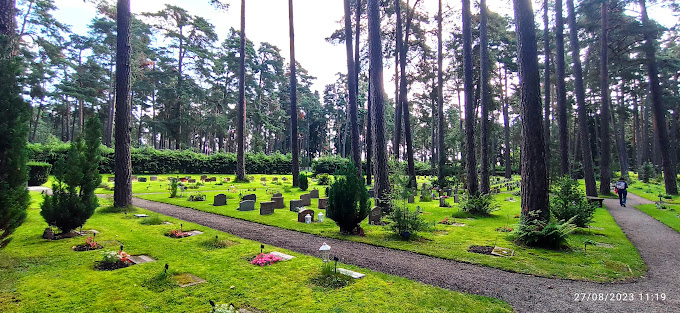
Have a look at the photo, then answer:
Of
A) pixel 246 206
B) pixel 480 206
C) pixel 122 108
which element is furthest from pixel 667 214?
Result: pixel 122 108

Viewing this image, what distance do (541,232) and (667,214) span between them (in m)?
9.46

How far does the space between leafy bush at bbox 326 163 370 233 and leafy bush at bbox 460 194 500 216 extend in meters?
6.05

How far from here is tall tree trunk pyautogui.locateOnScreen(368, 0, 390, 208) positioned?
11297mm

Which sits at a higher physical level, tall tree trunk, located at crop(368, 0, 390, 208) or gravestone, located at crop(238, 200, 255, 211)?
tall tree trunk, located at crop(368, 0, 390, 208)

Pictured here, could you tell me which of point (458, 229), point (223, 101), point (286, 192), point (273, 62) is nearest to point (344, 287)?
point (458, 229)

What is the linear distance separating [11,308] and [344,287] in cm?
430

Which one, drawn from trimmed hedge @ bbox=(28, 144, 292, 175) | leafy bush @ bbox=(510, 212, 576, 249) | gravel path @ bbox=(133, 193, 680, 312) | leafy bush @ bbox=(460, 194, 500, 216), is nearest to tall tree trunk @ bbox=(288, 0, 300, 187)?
leafy bush @ bbox=(460, 194, 500, 216)

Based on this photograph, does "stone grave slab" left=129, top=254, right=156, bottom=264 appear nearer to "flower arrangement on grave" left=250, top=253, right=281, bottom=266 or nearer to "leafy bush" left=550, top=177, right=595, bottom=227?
"flower arrangement on grave" left=250, top=253, right=281, bottom=266

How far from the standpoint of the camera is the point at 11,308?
3945 millimetres

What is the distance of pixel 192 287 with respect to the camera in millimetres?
4777

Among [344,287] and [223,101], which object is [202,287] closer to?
[344,287]

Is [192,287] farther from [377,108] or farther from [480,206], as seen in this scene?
[480,206]

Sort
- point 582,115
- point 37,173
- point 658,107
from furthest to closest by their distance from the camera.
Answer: point 658,107
point 37,173
point 582,115

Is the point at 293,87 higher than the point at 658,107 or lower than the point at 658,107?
higher
